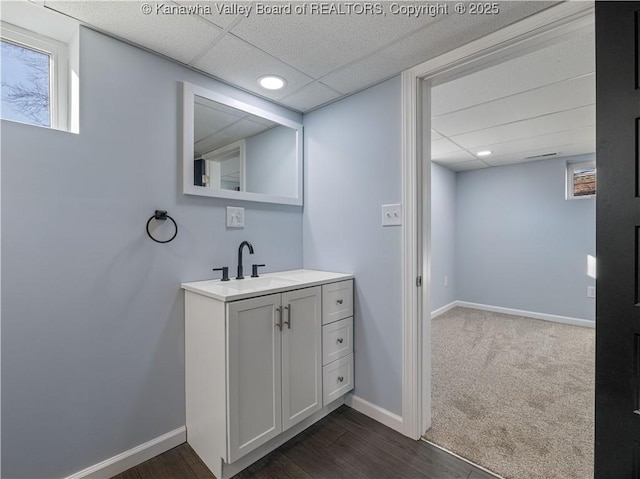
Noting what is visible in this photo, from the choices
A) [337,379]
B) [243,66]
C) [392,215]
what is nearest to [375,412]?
[337,379]

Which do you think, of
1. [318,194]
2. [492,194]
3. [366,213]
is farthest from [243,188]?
[492,194]

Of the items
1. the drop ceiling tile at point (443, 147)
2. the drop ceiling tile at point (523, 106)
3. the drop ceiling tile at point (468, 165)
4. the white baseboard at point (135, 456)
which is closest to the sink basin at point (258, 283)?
the white baseboard at point (135, 456)

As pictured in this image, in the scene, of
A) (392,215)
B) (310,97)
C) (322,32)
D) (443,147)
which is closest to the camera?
(322,32)

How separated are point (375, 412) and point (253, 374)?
3.06ft

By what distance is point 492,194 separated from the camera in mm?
4445

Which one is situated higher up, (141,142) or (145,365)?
(141,142)

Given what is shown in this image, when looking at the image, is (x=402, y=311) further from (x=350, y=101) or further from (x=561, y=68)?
(x=561, y=68)

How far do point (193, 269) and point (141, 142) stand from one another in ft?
2.45

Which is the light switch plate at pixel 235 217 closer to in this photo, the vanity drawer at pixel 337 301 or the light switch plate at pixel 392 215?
the vanity drawer at pixel 337 301

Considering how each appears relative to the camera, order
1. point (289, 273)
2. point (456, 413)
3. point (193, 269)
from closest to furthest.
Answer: point (193, 269) → point (456, 413) → point (289, 273)

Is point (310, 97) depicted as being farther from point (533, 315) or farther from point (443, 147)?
point (533, 315)

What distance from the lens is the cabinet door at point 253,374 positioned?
139cm

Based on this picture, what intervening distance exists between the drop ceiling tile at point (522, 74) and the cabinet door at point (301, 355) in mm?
1725

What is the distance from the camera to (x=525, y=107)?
7.75 feet
